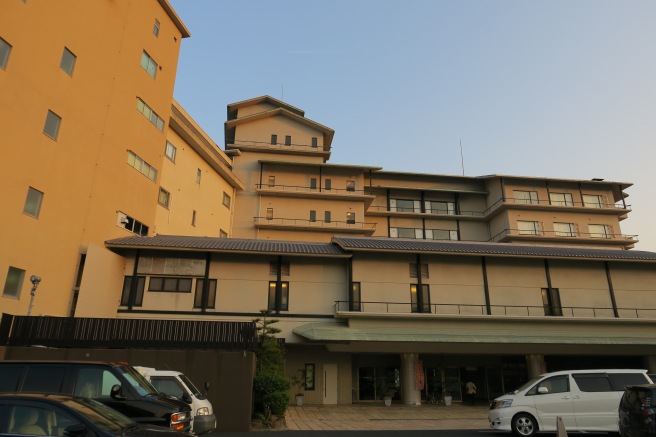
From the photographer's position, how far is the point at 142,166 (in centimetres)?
2906

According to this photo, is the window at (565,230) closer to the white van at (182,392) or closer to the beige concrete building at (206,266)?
the beige concrete building at (206,266)

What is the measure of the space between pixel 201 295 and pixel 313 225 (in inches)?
872

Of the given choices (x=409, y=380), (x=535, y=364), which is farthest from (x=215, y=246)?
(x=535, y=364)

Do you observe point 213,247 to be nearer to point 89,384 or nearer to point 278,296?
point 278,296

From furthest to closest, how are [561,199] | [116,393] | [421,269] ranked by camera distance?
1. [561,199]
2. [421,269]
3. [116,393]

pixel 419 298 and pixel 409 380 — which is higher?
pixel 419 298

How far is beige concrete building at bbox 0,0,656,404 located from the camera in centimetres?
2125

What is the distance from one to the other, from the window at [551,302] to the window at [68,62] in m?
31.5

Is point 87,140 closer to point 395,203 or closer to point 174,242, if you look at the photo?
point 174,242

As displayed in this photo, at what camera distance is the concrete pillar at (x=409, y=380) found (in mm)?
25453

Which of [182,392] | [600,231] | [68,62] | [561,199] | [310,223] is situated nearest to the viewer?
[182,392]

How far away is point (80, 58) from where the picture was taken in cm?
2428

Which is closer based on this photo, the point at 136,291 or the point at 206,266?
the point at 136,291

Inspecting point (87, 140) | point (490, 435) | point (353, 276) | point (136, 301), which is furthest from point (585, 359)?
point (87, 140)
